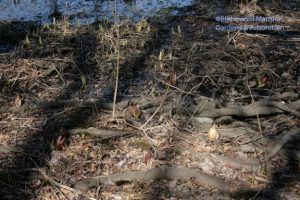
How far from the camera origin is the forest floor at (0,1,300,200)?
3.63 m

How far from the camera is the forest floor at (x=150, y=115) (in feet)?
11.9

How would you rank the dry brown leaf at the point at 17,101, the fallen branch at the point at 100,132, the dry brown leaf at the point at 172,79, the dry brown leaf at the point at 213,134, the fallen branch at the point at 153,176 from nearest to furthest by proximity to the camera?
the fallen branch at the point at 153,176 → the dry brown leaf at the point at 213,134 → the fallen branch at the point at 100,132 → the dry brown leaf at the point at 17,101 → the dry brown leaf at the point at 172,79

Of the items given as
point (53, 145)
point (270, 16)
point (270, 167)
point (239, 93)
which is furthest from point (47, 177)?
point (270, 16)

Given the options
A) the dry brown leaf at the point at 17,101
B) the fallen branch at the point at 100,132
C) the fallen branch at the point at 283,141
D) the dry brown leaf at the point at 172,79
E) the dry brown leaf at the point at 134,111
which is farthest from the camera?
the dry brown leaf at the point at 172,79

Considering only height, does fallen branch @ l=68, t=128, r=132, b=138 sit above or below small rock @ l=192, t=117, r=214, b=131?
below

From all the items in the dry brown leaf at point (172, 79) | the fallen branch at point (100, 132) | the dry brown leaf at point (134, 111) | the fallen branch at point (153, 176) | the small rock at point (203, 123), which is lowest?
the fallen branch at point (153, 176)

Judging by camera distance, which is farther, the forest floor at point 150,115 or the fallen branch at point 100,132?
the fallen branch at point 100,132

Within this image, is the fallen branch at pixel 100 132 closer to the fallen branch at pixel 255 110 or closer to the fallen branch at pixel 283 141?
the fallen branch at pixel 255 110

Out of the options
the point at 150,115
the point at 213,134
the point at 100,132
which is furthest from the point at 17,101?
the point at 213,134

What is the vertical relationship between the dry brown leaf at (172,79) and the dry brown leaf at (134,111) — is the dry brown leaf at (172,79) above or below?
above

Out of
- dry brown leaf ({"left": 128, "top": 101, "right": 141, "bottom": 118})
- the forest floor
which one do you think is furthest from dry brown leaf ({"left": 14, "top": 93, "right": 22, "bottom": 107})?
dry brown leaf ({"left": 128, "top": 101, "right": 141, "bottom": 118})

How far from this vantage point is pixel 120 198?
3.50 m

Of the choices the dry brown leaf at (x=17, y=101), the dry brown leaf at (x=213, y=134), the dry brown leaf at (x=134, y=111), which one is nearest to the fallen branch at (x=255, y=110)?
the dry brown leaf at (x=213, y=134)

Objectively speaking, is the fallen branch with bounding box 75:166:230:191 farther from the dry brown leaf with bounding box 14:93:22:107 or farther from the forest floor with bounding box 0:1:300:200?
the dry brown leaf with bounding box 14:93:22:107
